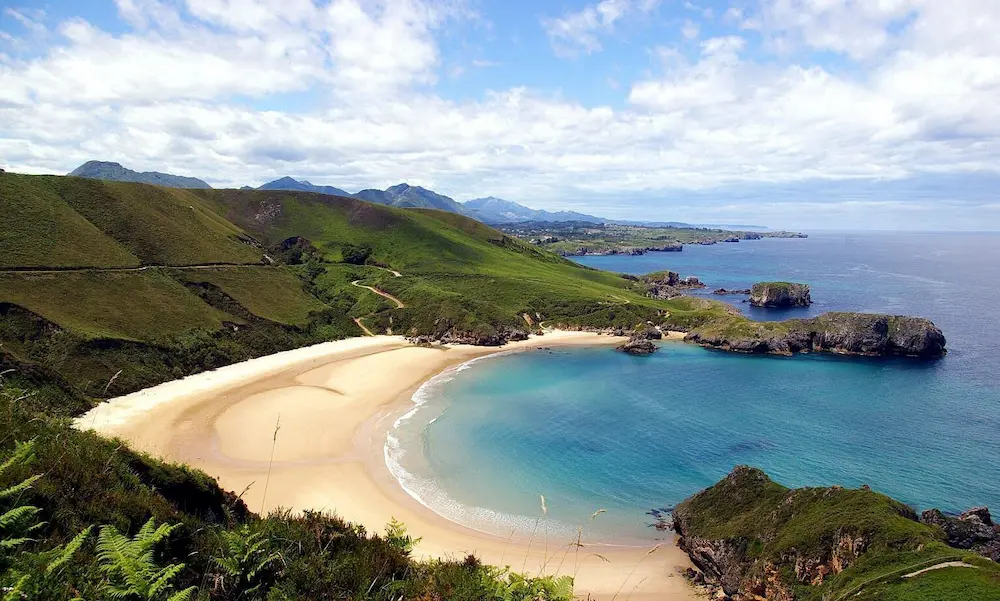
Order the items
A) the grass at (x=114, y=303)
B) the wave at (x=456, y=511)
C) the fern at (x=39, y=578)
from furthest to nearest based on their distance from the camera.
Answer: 1. the grass at (x=114, y=303)
2. the wave at (x=456, y=511)
3. the fern at (x=39, y=578)

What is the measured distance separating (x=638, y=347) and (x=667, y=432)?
107 feet

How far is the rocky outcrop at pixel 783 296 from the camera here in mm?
120875

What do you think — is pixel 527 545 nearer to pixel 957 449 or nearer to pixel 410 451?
pixel 410 451

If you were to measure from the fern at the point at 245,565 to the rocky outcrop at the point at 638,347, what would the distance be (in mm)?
73582

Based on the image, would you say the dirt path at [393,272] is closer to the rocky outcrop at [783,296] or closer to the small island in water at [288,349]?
the small island in water at [288,349]

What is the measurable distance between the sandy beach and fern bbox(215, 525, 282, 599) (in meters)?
5.48

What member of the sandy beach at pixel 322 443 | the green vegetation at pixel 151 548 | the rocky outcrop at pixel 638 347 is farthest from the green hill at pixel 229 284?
the green vegetation at pixel 151 548

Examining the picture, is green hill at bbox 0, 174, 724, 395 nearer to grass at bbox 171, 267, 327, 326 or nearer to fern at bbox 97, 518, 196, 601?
grass at bbox 171, 267, 327, 326

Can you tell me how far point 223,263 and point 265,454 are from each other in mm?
56479

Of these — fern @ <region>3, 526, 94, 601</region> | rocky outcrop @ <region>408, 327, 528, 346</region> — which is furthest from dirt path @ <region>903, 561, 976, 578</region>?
rocky outcrop @ <region>408, 327, 528, 346</region>

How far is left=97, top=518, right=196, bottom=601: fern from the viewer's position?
685cm

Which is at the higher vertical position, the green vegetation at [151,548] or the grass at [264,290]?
the green vegetation at [151,548]

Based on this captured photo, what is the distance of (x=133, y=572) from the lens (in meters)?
7.10

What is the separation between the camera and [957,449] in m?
44.0
